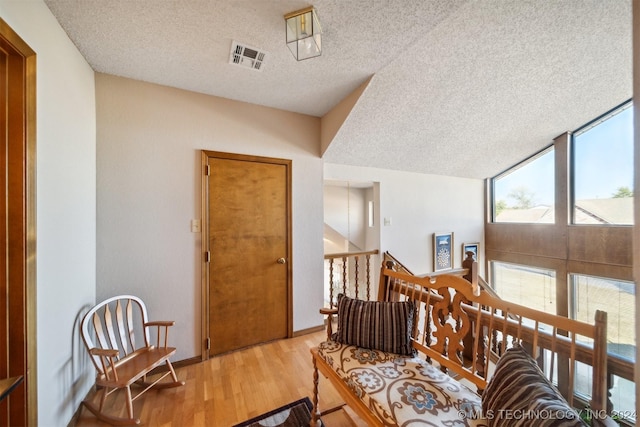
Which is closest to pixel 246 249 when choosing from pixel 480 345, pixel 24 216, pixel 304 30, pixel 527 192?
pixel 24 216

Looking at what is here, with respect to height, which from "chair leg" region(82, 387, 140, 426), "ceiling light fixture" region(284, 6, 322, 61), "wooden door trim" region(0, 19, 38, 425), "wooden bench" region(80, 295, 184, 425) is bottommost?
"chair leg" region(82, 387, 140, 426)

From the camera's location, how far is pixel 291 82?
83.9 inches

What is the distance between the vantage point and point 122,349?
191 cm

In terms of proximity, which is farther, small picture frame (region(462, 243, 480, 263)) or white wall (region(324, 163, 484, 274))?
small picture frame (region(462, 243, 480, 263))

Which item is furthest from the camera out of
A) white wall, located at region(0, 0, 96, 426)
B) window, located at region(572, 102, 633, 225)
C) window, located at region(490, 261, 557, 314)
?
window, located at region(490, 261, 557, 314)

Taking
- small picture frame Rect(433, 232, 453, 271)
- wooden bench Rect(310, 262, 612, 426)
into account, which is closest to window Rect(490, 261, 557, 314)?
small picture frame Rect(433, 232, 453, 271)

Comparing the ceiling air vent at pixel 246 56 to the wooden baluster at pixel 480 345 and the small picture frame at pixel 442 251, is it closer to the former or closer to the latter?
the wooden baluster at pixel 480 345

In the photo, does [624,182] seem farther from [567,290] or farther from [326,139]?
[326,139]

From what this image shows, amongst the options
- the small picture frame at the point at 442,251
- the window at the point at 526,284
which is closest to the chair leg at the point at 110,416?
the small picture frame at the point at 442,251

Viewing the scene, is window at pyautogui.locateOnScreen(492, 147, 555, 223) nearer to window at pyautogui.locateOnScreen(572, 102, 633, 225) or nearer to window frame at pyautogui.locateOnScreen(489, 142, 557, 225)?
window frame at pyautogui.locateOnScreen(489, 142, 557, 225)

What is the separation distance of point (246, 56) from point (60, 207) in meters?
1.56

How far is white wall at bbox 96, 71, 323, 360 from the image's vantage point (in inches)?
75.3

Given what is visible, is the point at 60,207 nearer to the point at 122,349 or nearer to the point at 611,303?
the point at 122,349

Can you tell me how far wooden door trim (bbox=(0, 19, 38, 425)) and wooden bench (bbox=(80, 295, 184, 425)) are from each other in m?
0.36
